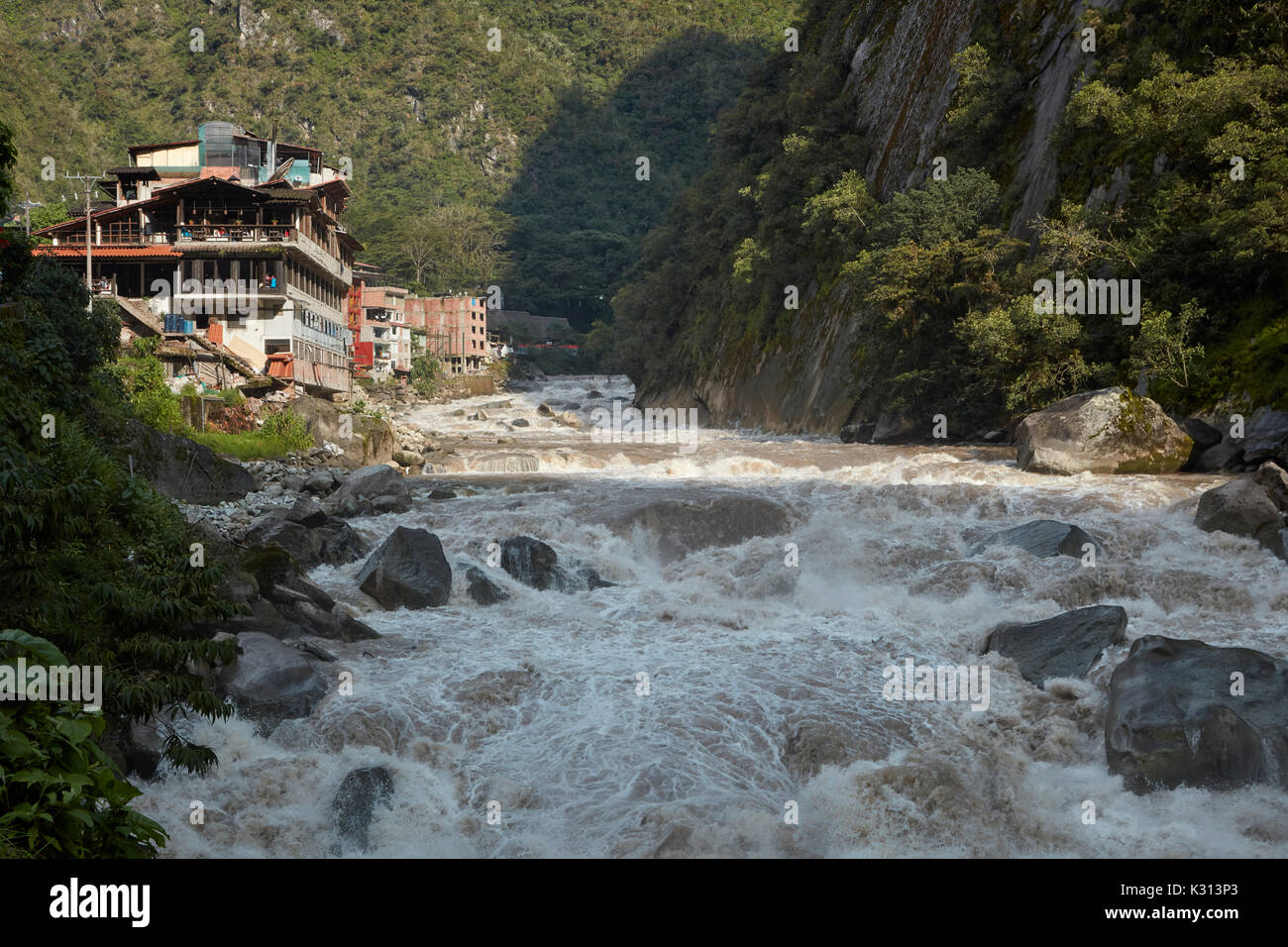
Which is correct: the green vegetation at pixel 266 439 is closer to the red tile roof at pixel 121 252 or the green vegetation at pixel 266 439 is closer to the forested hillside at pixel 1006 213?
the red tile roof at pixel 121 252

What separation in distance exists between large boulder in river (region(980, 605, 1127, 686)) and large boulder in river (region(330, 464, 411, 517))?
46.8 ft

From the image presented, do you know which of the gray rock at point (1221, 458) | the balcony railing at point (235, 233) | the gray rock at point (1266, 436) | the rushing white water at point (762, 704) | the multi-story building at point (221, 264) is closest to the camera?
the rushing white water at point (762, 704)

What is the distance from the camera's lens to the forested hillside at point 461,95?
12194 centimetres

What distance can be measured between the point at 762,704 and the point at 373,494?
47.7 feet

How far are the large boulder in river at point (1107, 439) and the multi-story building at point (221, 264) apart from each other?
31.8 meters

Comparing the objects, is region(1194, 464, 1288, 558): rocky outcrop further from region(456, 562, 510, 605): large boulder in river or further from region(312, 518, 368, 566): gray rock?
region(312, 518, 368, 566): gray rock

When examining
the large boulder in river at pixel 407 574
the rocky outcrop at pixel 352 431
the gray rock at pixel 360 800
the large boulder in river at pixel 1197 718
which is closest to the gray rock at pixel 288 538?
the large boulder in river at pixel 407 574

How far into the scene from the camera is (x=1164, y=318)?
23.7 meters

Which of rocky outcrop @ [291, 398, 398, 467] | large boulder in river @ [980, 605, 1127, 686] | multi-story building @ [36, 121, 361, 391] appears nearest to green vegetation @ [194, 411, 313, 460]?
rocky outcrop @ [291, 398, 398, 467]

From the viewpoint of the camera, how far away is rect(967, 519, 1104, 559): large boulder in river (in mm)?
17094

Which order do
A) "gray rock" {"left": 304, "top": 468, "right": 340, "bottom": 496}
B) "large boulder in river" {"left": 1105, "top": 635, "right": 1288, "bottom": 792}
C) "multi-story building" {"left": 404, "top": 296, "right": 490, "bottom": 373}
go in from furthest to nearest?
"multi-story building" {"left": 404, "top": 296, "right": 490, "bottom": 373} < "gray rock" {"left": 304, "top": 468, "right": 340, "bottom": 496} < "large boulder in river" {"left": 1105, "top": 635, "right": 1288, "bottom": 792}

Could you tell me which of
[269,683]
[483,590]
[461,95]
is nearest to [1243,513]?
[483,590]

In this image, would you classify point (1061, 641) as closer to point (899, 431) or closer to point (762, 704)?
point (762, 704)
